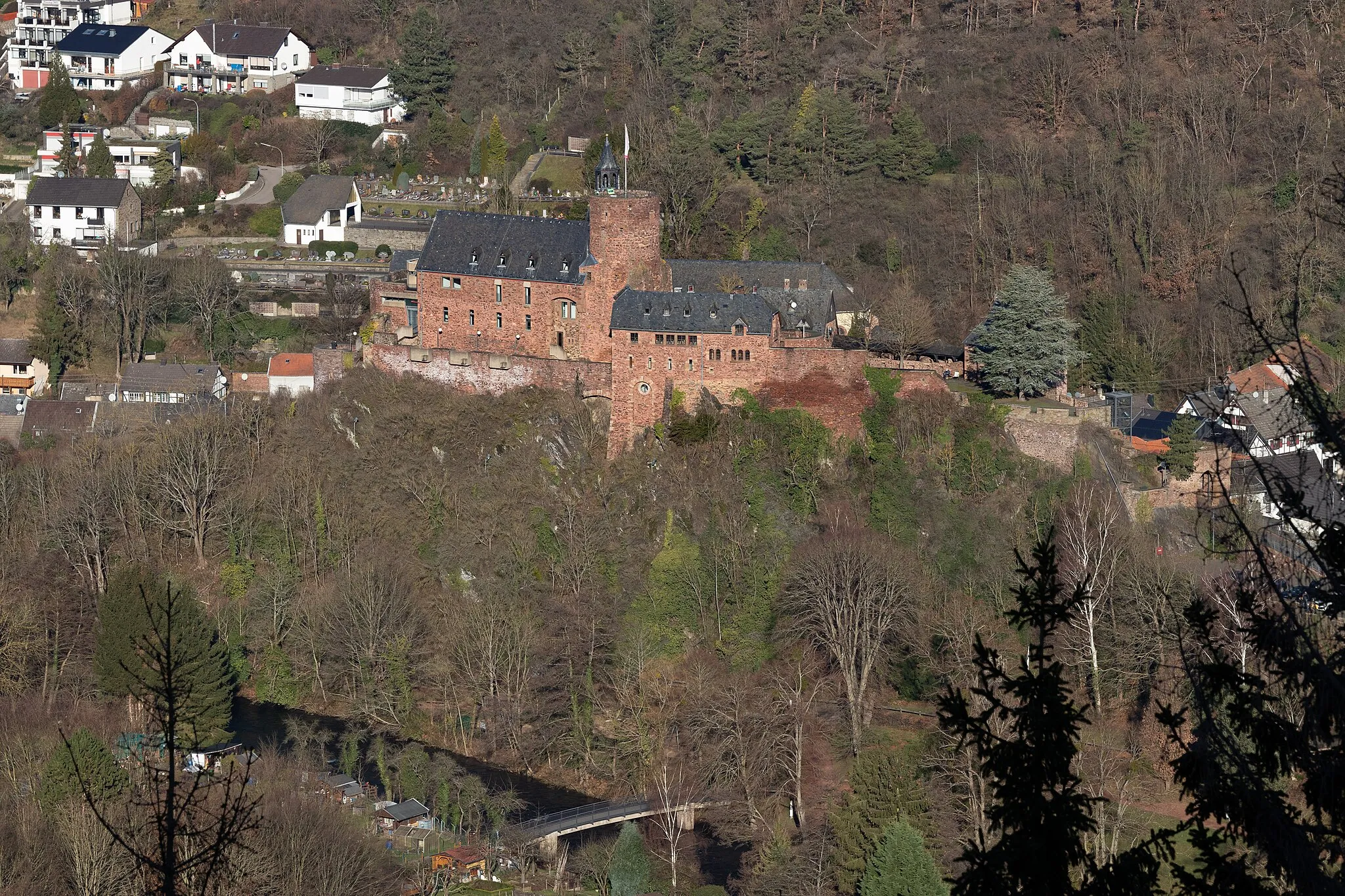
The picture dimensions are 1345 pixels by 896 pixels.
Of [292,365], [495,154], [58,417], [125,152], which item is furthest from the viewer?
[125,152]

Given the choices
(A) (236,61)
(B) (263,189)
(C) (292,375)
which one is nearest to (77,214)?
(B) (263,189)

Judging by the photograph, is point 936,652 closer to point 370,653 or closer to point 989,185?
point 370,653

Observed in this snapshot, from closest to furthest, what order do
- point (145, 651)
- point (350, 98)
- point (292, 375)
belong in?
1. point (145, 651)
2. point (292, 375)
3. point (350, 98)

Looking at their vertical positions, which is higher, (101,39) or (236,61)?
(101,39)

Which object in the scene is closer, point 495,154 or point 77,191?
point 77,191

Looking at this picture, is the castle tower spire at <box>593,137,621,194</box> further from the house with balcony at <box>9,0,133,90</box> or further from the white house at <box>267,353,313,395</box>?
the house with balcony at <box>9,0,133,90</box>

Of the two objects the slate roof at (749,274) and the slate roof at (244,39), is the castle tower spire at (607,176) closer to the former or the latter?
the slate roof at (749,274)

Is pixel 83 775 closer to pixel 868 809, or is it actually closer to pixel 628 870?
pixel 628 870
